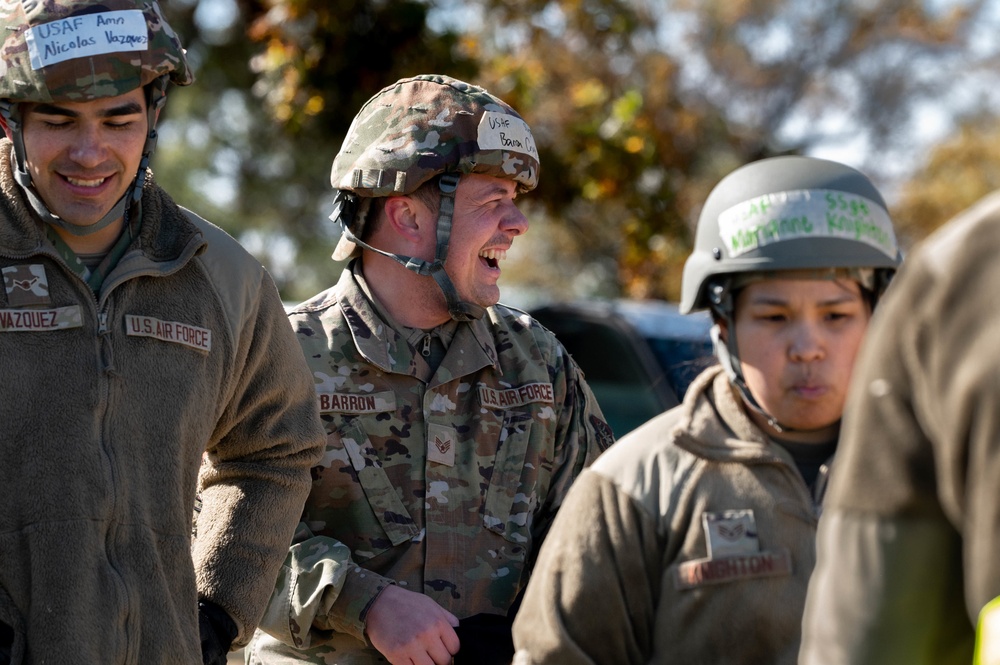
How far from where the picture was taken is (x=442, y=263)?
4.24m

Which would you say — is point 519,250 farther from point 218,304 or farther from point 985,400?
point 985,400

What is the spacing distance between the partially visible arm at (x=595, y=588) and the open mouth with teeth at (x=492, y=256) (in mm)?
1398

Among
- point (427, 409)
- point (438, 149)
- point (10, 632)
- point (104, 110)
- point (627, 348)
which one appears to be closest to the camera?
point (10, 632)

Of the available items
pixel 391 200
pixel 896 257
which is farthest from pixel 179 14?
pixel 896 257

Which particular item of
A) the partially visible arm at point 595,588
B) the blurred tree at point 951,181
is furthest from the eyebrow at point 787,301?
the blurred tree at point 951,181

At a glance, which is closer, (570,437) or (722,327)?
(722,327)

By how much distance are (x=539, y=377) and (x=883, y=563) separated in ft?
8.24

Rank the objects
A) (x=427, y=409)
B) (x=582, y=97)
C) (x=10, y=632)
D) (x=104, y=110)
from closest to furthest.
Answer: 1. (x=10, y=632)
2. (x=104, y=110)
3. (x=427, y=409)
4. (x=582, y=97)

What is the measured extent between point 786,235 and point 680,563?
0.80 meters

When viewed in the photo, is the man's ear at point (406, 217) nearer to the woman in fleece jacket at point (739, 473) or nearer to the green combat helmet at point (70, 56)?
the green combat helmet at point (70, 56)

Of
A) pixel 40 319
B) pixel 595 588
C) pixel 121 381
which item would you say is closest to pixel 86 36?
pixel 40 319

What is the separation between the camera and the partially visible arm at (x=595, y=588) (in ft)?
9.49

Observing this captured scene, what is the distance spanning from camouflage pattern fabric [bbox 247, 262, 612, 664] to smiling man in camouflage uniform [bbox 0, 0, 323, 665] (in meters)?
0.20

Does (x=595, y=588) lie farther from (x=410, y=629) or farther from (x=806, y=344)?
(x=410, y=629)
